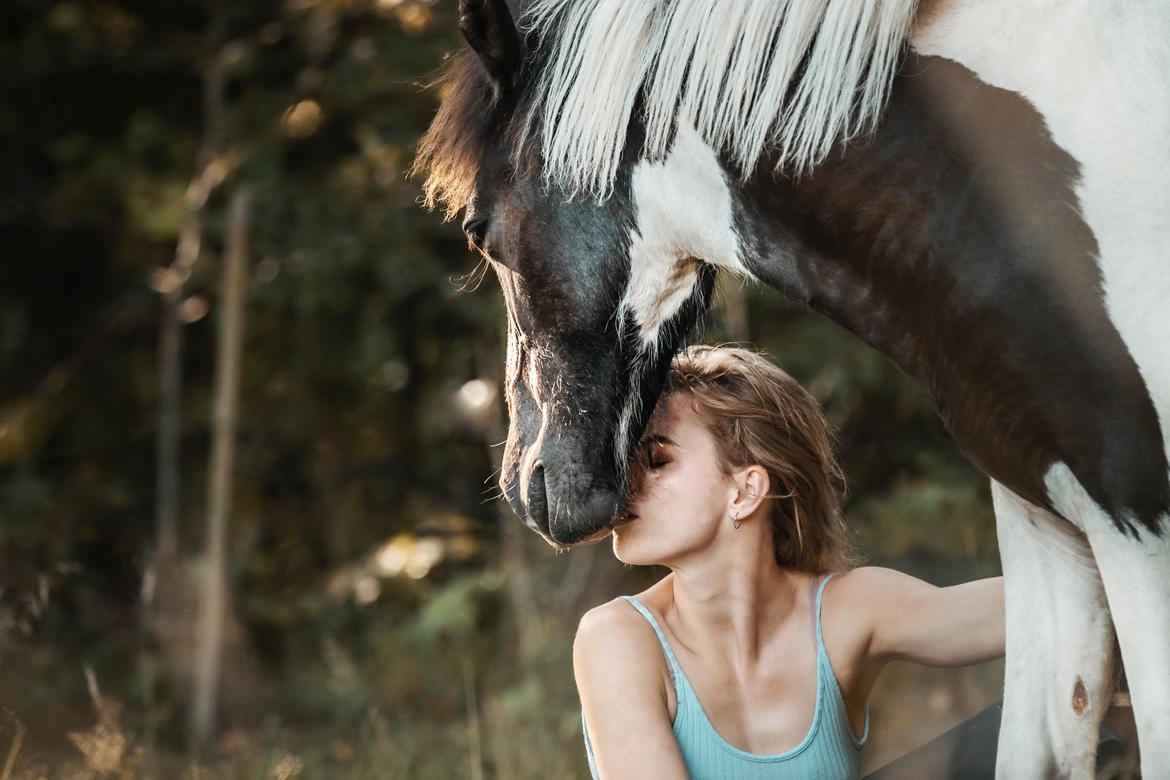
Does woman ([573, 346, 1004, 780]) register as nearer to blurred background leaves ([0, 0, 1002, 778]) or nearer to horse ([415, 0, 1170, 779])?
horse ([415, 0, 1170, 779])

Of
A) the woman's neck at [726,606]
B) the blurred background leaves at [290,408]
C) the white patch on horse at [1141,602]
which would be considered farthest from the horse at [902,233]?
the blurred background leaves at [290,408]

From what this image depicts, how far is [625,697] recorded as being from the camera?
1786mm

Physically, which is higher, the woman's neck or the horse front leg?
the horse front leg

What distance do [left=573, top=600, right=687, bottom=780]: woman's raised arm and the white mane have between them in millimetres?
712

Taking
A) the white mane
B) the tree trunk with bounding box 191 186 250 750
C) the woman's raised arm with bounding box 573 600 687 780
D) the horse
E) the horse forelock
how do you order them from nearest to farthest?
the horse
the white mane
the horse forelock
the woman's raised arm with bounding box 573 600 687 780
the tree trunk with bounding box 191 186 250 750

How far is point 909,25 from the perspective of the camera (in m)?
1.29

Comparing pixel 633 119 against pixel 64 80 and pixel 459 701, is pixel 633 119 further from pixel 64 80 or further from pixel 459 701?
pixel 64 80

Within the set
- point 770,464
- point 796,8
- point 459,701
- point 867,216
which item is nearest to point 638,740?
point 770,464

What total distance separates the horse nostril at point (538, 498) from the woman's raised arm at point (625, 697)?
230 millimetres

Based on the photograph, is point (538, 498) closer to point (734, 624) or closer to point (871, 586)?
point (734, 624)

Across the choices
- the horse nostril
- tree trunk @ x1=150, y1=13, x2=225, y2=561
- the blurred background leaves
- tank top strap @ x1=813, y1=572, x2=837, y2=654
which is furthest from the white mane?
tree trunk @ x1=150, y1=13, x2=225, y2=561

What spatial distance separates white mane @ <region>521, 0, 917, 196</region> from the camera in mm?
1302

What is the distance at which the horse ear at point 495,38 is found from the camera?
1.42m

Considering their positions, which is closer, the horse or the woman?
the horse
